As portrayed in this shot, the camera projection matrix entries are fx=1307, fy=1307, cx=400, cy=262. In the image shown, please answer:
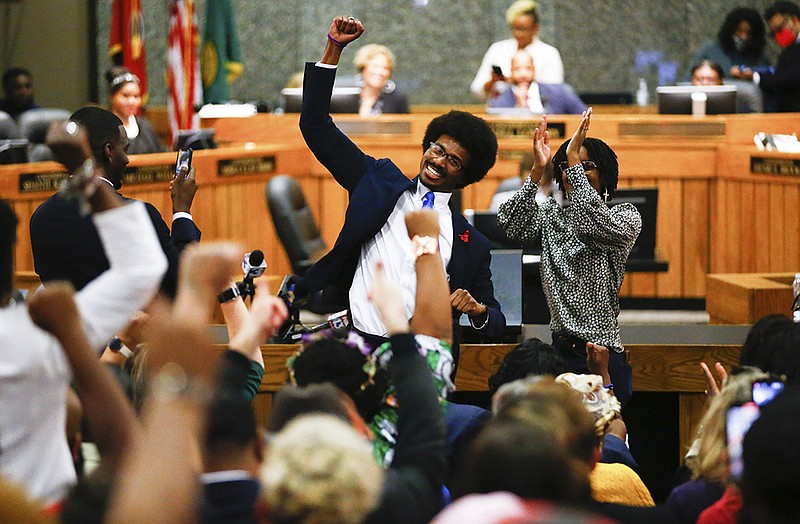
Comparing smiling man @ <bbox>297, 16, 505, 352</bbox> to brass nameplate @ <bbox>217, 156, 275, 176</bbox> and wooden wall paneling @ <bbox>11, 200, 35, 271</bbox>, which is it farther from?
brass nameplate @ <bbox>217, 156, 275, 176</bbox>

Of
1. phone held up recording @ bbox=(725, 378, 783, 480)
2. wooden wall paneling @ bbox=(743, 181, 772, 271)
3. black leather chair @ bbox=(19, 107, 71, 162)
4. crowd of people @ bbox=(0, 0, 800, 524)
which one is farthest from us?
black leather chair @ bbox=(19, 107, 71, 162)

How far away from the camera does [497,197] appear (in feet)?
22.5

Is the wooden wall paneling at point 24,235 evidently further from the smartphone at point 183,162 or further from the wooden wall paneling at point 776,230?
the wooden wall paneling at point 776,230

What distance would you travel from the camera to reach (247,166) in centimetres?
755

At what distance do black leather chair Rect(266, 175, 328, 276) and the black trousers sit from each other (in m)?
3.05

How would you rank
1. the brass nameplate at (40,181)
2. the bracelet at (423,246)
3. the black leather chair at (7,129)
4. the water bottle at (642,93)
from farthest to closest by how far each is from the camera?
the water bottle at (642,93) → the black leather chair at (7,129) → the brass nameplate at (40,181) → the bracelet at (423,246)

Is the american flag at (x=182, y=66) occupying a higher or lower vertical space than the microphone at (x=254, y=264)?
higher

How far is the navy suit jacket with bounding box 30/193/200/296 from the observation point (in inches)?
123

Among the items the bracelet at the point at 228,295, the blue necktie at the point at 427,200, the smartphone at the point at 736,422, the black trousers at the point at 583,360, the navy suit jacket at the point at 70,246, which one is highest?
the blue necktie at the point at 427,200

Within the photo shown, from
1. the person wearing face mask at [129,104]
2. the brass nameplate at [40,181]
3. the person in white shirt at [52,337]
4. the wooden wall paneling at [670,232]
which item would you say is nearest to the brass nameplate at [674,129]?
the wooden wall paneling at [670,232]

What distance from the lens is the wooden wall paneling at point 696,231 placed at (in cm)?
768

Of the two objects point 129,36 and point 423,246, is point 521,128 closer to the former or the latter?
point 129,36

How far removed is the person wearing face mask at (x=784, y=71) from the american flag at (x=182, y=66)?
12.6 feet

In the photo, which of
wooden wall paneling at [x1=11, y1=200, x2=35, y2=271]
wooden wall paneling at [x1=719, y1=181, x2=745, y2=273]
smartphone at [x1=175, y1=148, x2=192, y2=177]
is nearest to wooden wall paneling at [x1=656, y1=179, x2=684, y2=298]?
wooden wall paneling at [x1=719, y1=181, x2=745, y2=273]
